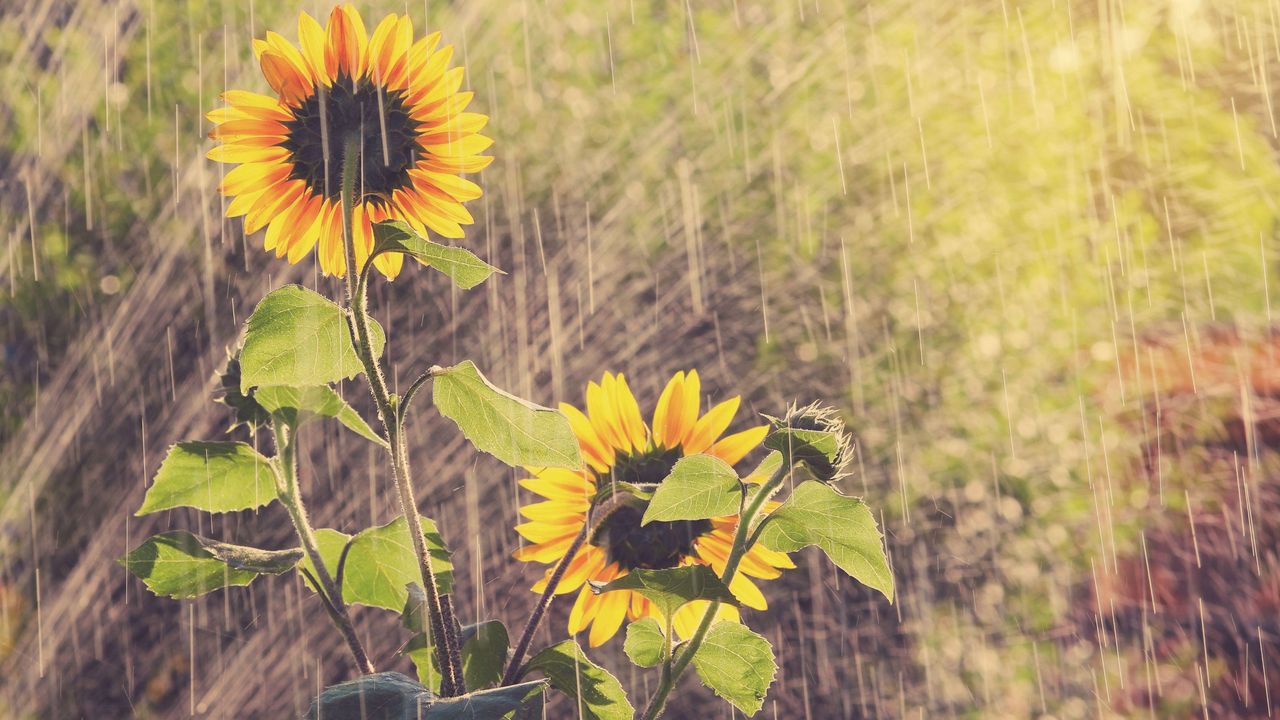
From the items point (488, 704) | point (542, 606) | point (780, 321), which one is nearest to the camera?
point (488, 704)

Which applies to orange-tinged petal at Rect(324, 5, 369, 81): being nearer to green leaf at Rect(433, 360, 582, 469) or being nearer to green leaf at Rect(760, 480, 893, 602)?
green leaf at Rect(433, 360, 582, 469)

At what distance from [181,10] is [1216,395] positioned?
1853mm

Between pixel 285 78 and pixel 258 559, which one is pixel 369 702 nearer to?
pixel 258 559

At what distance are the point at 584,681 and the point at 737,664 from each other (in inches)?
2.4

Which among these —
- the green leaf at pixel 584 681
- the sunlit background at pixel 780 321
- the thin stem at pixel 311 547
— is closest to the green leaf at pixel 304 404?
the thin stem at pixel 311 547

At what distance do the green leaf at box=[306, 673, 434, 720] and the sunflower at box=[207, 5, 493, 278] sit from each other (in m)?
0.15

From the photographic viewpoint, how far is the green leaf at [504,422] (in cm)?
38

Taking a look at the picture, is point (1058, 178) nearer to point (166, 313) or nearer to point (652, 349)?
point (652, 349)

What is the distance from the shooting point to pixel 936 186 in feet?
7.27

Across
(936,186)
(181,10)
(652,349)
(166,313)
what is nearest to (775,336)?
(652,349)

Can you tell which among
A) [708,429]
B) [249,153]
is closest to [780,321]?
[708,429]

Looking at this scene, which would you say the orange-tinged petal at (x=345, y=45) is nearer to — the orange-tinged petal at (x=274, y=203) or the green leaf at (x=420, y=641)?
the orange-tinged petal at (x=274, y=203)

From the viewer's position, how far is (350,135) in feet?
1.46

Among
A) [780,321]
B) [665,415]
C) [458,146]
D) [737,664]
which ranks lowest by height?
[737,664]
